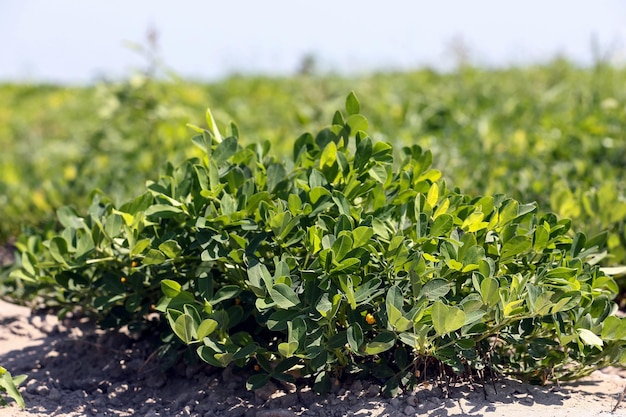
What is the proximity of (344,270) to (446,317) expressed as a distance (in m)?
0.34

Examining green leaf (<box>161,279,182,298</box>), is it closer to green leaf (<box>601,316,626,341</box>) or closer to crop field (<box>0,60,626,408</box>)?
crop field (<box>0,60,626,408</box>)

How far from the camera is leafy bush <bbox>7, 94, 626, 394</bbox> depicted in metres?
2.16

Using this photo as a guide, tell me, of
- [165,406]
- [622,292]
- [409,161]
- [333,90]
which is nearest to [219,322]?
[165,406]

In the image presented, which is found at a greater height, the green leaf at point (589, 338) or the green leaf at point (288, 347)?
the green leaf at point (288, 347)

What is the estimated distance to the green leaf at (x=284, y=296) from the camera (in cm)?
214

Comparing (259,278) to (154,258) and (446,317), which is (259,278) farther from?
(446,317)

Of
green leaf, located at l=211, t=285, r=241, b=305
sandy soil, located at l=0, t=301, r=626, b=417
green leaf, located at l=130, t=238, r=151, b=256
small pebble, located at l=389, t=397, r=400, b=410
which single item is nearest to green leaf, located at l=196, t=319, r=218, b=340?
green leaf, located at l=211, t=285, r=241, b=305

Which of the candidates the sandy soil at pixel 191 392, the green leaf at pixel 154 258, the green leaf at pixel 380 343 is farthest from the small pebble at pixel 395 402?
the green leaf at pixel 154 258

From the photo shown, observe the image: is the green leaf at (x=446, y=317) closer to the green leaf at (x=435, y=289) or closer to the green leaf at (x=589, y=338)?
the green leaf at (x=435, y=289)

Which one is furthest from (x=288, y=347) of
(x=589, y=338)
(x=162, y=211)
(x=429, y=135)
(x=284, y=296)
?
(x=429, y=135)

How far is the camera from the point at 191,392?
2.53m

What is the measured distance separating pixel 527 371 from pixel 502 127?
128 inches

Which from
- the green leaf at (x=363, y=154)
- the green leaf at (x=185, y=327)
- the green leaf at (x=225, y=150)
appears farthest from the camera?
the green leaf at (x=225, y=150)

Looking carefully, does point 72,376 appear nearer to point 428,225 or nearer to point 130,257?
point 130,257
